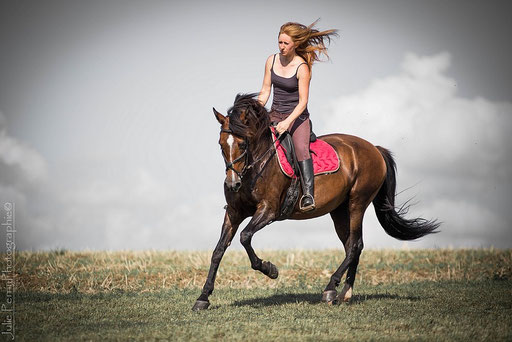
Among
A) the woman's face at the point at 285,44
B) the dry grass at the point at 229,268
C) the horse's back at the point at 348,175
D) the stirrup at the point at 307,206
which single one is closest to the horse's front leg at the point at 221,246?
the stirrup at the point at 307,206

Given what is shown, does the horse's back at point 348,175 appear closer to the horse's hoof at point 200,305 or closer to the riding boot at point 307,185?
the riding boot at point 307,185

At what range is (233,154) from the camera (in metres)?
8.24

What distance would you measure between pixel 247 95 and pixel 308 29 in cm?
173

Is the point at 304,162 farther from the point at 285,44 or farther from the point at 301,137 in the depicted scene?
the point at 285,44

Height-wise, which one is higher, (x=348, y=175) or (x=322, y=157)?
(x=322, y=157)

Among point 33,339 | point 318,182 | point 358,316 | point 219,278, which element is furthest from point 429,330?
point 219,278

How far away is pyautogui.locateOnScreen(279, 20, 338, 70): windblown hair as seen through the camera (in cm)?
950

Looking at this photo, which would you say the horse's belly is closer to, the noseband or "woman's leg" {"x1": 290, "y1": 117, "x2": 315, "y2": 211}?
"woman's leg" {"x1": 290, "y1": 117, "x2": 315, "y2": 211}

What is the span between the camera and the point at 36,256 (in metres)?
15.8

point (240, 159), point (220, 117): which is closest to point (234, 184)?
point (240, 159)

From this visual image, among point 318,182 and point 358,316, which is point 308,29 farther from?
point 358,316

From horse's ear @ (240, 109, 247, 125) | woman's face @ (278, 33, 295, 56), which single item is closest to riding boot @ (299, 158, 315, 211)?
horse's ear @ (240, 109, 247, 125)

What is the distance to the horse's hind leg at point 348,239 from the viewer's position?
1012cm

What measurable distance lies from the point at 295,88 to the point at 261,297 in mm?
3838
